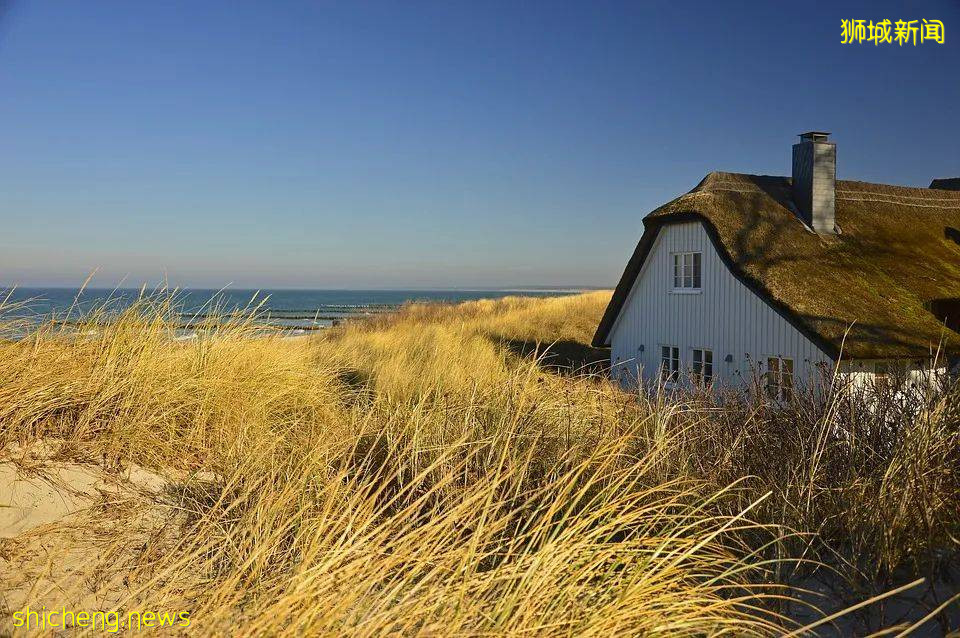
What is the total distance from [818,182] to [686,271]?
311 centimetres

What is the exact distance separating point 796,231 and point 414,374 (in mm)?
8707

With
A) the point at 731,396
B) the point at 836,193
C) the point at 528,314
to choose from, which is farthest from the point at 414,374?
the point at 528,314

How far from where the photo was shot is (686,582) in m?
2.60

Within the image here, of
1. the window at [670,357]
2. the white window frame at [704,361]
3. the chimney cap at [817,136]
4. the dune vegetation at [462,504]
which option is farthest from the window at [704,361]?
the dune vegetation at [462,504]

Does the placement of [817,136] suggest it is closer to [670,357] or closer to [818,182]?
[818,182]

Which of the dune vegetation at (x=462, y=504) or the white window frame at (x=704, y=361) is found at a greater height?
the dune vegetation at (x=462, y=504)

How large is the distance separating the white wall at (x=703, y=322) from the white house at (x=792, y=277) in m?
0.03

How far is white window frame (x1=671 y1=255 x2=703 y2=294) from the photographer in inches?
519

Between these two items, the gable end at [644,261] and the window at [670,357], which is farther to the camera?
the window at [670,357]

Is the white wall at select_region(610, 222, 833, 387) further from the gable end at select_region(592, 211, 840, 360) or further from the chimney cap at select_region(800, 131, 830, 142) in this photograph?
the chimney cap at select_region(800, 131, 830, 142)

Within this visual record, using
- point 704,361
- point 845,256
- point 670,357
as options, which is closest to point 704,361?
point 704,361

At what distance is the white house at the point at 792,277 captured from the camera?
35.3 ft

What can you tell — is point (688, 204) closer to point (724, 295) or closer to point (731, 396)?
point (724, 295)

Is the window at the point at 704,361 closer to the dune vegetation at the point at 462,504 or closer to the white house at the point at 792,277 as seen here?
the white house at the point at 792,277
